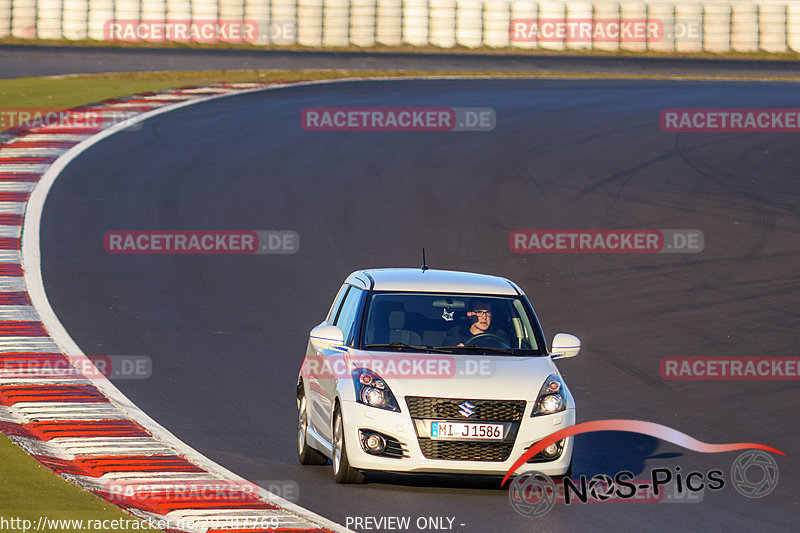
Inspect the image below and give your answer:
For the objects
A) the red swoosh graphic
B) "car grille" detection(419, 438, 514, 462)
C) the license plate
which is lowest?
the red swoosh graphic

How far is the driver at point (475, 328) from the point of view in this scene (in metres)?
10.7

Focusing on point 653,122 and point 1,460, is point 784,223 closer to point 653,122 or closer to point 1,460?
point 653,122

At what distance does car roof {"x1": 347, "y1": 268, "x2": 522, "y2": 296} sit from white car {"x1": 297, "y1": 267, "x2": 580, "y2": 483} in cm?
2

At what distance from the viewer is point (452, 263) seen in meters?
18.9

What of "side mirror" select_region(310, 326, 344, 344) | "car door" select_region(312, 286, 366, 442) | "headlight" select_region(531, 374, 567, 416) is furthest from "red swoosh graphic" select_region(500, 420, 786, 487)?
"side mirror" select_region(310, 326, 344, 344)

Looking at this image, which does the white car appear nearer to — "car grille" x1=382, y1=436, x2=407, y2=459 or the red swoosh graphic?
"car grille" x1=382, y1=436, x2=407, y2=459

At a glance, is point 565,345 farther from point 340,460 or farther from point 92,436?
point 92,436

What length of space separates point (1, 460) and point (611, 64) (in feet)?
111

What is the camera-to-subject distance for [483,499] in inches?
390

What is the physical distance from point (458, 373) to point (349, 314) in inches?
57.5

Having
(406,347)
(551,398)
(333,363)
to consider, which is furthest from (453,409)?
(333,363)

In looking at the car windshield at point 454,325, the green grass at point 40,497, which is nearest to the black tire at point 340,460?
the car windshield at point 454,325

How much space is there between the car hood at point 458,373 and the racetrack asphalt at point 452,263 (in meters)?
0.68

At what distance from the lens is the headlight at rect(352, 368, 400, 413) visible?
32.4 ft
